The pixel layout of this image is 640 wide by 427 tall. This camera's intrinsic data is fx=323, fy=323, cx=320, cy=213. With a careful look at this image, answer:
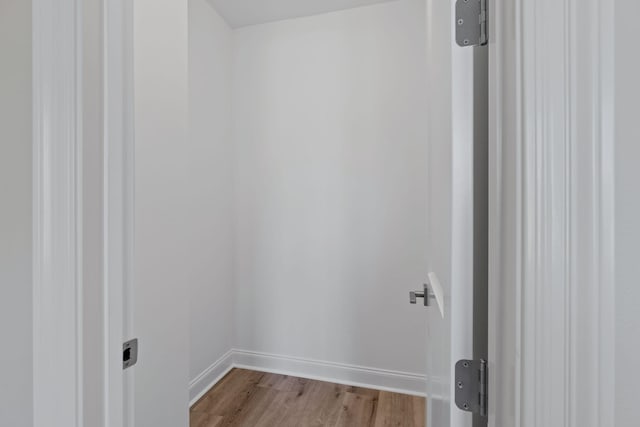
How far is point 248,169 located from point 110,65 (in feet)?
5.97

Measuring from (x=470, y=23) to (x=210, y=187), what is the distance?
1.99 metres

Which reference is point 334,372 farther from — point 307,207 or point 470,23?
point 470,23

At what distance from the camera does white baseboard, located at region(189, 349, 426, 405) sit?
214 cm

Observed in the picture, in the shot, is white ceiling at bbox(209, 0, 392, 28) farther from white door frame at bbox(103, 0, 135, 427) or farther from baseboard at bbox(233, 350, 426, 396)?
baseboard at bbox(233, 350, 426, 396)

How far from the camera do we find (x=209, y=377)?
7.30ft

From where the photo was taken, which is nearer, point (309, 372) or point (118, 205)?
point (118, 205)

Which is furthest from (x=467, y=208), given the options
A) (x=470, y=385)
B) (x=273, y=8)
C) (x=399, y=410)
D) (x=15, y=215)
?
(x=273, y=8)

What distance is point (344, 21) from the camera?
2244mm
